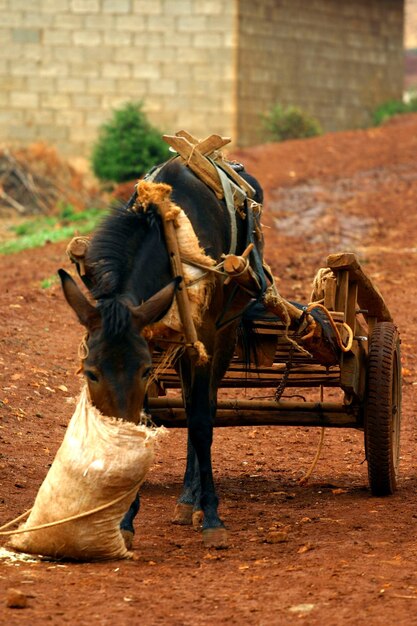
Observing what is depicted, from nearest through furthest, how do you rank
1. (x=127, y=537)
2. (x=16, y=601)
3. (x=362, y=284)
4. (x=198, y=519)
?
1. (x=16, y=601)
2. (x=127, y=537)
3. (x=198, y=519)
4. (x=362, y=284)

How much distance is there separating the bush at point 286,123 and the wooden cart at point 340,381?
59.2ft

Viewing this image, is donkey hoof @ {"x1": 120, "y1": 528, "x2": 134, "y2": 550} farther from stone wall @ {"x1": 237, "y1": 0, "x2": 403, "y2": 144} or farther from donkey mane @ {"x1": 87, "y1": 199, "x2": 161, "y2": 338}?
stone wall @ {"x1": 237, "y1": 0, "x2": 403, "y2": 144}

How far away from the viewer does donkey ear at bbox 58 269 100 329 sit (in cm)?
522

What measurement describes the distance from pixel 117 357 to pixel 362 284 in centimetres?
260

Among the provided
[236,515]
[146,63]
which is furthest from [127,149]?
[236,515]

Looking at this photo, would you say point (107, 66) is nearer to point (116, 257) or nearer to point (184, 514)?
point (184, 514)

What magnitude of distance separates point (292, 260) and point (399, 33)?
A: 49.7 ft

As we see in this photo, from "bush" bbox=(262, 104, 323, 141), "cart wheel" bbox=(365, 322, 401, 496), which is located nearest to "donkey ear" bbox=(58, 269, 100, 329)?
"cart wheel" bbox=(365, 322, 401, 496)

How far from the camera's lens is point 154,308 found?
17.3 feet

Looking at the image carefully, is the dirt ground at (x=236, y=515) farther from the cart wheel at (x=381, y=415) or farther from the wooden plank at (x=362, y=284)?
the wooden plank at (x=362, y=284)

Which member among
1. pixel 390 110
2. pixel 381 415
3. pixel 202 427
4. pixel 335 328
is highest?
pixel 335 328

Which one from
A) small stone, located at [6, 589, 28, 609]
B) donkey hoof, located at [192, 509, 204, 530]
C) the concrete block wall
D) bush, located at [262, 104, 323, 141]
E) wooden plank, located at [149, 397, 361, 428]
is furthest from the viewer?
bush, located at [262, 104, 323, 141]

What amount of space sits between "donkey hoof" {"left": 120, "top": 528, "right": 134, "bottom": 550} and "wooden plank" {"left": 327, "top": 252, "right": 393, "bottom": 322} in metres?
2.11

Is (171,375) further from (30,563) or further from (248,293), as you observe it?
(30,563)
